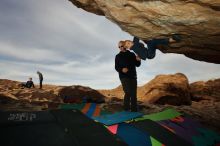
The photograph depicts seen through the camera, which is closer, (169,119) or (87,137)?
(87,137)

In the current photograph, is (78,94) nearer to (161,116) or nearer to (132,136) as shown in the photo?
(161,116)

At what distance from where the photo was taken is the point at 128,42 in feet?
22.2

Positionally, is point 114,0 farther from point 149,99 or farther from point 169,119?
Result: point 149,99

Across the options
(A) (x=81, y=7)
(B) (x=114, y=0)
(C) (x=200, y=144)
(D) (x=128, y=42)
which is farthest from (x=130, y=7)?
(C) (x=200, y=144)

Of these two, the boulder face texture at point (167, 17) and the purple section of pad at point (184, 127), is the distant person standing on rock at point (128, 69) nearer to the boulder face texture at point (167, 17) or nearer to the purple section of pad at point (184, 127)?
the boulder face texture at point (167, 17)

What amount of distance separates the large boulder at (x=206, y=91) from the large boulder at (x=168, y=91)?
1.49 meters

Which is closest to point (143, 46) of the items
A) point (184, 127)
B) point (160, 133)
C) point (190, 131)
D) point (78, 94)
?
point (184, 127)

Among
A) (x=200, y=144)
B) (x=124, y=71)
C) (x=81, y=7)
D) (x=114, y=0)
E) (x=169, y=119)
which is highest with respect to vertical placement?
(x=81, y=7)

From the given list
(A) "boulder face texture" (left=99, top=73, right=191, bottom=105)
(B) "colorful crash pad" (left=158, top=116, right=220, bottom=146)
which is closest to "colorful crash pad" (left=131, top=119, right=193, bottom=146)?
(B) "colorful crash pad" (left=158, top=116, right=220, bottom=146)

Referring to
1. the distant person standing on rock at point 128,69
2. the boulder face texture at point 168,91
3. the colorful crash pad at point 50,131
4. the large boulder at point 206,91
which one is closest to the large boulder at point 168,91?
the boulder face texture at point 168,91

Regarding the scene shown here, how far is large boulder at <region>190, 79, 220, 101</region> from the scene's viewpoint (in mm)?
15836

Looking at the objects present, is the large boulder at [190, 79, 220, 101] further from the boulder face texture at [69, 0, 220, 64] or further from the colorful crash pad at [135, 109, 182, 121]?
the colorful crash pad at [135, 109, 182, 121]

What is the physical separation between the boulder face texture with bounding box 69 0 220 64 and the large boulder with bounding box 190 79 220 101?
8534mm

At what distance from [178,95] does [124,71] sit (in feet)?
25.2
